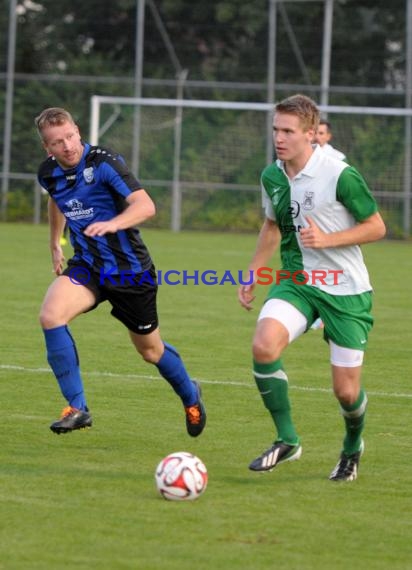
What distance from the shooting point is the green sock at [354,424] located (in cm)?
623

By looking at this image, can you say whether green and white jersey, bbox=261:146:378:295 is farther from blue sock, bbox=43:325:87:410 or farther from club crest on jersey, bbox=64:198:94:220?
blue sock, bbox=43:325:87:410

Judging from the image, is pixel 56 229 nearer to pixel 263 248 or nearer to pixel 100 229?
pixel 100 229

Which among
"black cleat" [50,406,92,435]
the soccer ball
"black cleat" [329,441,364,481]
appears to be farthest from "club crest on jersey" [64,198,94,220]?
"black cleat" [329,441,364,481]

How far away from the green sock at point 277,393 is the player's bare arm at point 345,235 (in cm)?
65

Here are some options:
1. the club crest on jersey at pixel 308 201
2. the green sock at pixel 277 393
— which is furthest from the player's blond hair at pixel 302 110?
the green sock at pixel 277 393

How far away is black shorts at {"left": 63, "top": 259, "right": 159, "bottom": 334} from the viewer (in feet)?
23.4

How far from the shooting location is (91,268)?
7.13 metres

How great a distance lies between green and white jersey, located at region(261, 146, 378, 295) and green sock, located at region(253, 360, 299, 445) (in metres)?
0.47

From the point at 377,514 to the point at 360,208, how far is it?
1.49 meters

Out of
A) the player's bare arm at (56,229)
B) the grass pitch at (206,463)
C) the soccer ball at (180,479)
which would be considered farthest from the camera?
the player's bare arm at (56,229)

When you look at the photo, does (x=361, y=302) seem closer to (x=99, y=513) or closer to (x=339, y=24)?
(x=99, y=513)

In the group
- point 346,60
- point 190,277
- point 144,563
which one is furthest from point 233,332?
point 346,60

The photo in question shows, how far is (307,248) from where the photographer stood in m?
6.21

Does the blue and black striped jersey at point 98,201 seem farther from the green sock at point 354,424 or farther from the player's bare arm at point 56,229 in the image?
the green sock at point 354,424
